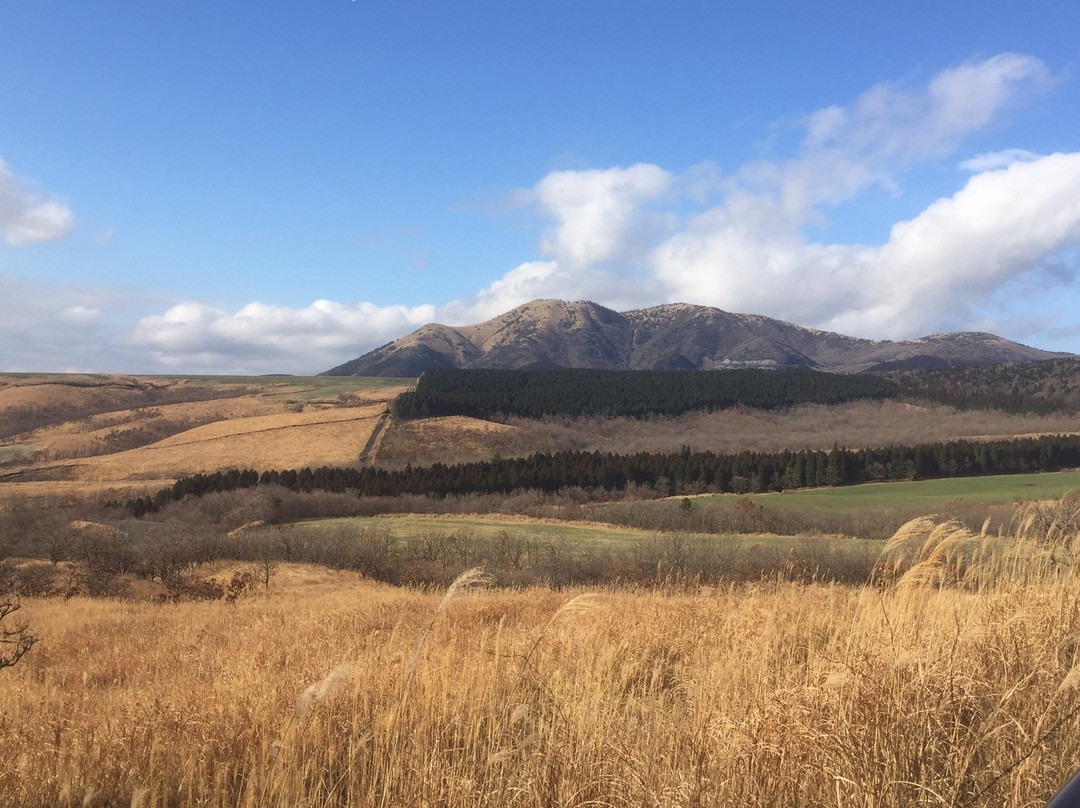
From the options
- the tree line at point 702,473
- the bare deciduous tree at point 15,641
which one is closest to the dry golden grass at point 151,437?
the tree line at point 702,473

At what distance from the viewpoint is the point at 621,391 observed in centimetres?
14412

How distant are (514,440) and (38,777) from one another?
101 metres

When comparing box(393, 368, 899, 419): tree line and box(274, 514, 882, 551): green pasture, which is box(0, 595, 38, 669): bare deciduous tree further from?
box(393, 368, 899, 419): tree line

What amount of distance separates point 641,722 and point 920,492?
76.8m

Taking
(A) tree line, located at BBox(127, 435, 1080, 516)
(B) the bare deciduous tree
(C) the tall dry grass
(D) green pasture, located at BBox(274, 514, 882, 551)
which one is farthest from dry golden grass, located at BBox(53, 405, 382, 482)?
(C) the tall dry grass

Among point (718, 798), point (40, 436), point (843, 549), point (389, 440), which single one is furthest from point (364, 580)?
point (40, 436)

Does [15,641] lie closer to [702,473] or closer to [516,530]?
[516,530]

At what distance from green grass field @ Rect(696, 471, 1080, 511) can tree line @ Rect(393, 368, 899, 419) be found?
5604 cm

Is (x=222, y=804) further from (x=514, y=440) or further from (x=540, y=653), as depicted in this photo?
(x=514, y=440)

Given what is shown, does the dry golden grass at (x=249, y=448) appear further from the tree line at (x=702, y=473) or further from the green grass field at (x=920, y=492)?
the green grass field at (x=920, y=492)

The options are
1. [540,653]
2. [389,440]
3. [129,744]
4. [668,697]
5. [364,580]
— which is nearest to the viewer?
[129,744]

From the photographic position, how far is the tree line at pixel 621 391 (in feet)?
411

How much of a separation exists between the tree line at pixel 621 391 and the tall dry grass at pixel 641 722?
364 feet

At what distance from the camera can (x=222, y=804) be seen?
14.0 ft
